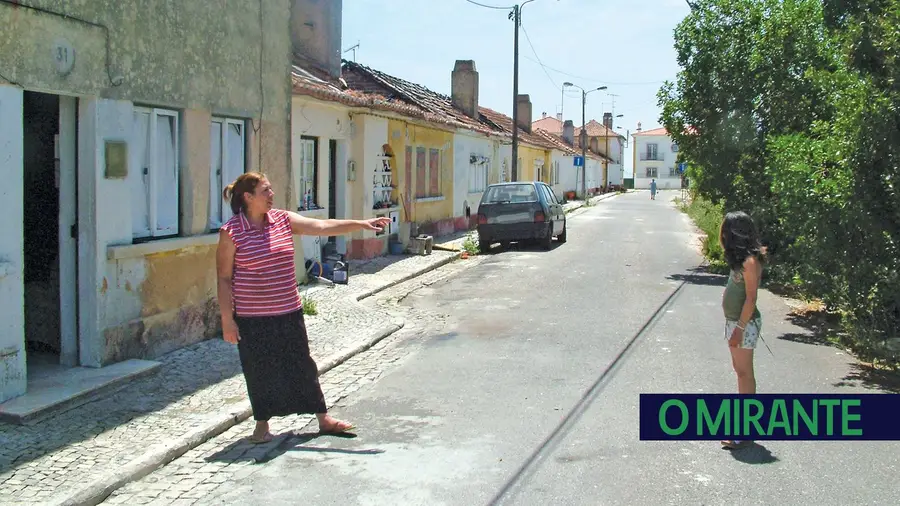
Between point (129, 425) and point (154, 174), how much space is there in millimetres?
2859

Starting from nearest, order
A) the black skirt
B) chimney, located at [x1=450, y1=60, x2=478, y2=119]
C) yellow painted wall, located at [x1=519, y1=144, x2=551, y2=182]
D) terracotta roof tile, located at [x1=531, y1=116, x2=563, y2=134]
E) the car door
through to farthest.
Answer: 1. the black skirt
2. the car door
3. chimney, located at [x1=450, y1=60, x2=478, y2=119]
4. yellow painted wall, located at [x1=519, y1=144, x2=551, y2=182]
5. terracotta roof tile, located at [x1=531, y1=116, x2=563, y2=134]

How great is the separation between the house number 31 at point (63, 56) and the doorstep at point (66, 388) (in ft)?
7.84

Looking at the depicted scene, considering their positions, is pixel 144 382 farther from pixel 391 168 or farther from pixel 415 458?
pixel 391 168

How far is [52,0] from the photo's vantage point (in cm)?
664

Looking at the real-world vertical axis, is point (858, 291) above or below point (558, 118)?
below

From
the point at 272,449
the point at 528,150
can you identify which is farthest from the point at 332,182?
the point at 528,150

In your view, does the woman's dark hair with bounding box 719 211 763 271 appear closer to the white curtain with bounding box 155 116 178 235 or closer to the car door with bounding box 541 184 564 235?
the white curtain with bounding box 155 116 178 235

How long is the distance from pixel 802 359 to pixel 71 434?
21.6ft

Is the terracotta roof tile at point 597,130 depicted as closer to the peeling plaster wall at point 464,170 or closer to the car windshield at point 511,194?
the peeling plaster wall at point 464,170

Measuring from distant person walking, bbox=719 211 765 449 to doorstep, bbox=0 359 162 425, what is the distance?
460cm

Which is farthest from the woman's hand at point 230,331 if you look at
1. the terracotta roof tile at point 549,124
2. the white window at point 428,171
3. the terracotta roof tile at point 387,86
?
the terracotta roof tile at point 549,124

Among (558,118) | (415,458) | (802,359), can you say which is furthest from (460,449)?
(558,118)

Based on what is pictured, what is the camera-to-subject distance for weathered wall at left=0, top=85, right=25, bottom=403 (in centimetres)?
614

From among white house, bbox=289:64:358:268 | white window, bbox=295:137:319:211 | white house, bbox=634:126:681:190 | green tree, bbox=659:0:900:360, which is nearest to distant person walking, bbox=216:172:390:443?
green tree, bbox=659:0:900:360
